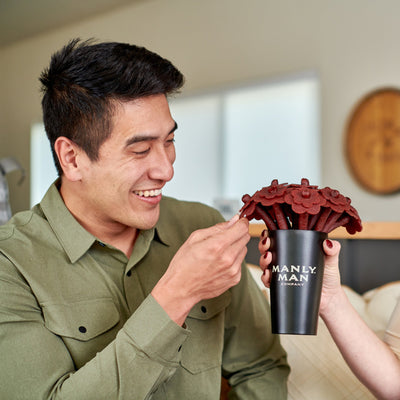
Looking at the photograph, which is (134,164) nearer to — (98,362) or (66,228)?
(66,228)

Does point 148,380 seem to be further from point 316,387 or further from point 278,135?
point 278,135

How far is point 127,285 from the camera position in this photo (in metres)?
1.09

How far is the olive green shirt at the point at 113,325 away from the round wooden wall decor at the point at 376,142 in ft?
8.46

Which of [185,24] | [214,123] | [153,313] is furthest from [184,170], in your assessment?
[153,313]

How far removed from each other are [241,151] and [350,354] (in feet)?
11.5

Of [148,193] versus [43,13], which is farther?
[43,13]

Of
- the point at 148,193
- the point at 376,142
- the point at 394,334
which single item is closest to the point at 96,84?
the point at 148,193

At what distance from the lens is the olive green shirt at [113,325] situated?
824 mm

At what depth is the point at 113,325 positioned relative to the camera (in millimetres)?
1033

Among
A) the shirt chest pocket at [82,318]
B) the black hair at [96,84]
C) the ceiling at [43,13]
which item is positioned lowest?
the shirt chest pocket at [82,318]

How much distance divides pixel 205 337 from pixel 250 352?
16cm

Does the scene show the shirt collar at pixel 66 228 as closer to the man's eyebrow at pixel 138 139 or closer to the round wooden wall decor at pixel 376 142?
the man's eyebrow at pixel 138 139

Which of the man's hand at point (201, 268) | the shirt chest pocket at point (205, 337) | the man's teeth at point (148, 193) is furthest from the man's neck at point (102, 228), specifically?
the man's hand at point (201, 268)

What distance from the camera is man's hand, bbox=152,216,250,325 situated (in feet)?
2.68
